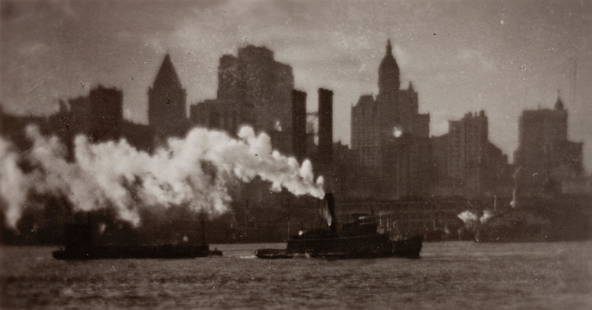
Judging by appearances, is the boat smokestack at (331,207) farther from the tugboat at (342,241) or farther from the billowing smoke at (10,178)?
the billowing smoke at (10,178)

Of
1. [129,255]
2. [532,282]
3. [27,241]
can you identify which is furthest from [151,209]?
[532,282]

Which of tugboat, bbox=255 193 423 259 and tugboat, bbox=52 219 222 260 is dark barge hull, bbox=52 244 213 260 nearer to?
tugboat, bbox=52 219 222 260

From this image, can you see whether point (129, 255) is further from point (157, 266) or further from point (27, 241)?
point (27, 241)

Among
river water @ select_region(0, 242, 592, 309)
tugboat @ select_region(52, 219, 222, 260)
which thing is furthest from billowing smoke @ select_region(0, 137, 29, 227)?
tugboat @ select_region(52, 219, 222, 260)

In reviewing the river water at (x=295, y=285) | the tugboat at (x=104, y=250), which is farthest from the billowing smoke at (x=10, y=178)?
the tugboat at (x=104, y=250)

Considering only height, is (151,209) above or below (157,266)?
above
